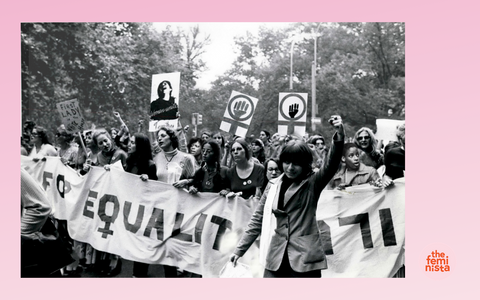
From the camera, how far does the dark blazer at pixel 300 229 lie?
5137 mm

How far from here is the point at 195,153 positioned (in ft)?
30.4

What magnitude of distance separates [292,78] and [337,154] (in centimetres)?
2486

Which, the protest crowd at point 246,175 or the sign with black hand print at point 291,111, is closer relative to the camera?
the protest crowd at point 246,175

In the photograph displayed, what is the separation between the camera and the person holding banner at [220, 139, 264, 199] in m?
7.07

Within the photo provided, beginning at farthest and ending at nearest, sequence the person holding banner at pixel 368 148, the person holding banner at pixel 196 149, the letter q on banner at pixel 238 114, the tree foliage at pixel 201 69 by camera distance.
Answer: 1. the tree foliage at pixel 201 69
2. the letter q on banner at pixel 238 114
3. the person holding banner at pixel 196 149
4. the person holding banner at pixel 368 148

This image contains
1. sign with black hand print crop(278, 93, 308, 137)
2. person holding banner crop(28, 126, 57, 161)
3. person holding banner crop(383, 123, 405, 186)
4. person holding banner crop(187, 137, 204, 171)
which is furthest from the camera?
person holding banner crop(28, 126, 57, 161)

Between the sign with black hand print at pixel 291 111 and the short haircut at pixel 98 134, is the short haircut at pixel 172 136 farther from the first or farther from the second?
the sign with black hand print at pixel 291 111

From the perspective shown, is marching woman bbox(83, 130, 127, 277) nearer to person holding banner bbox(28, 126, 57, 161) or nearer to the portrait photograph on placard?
the portrait photograph on placard

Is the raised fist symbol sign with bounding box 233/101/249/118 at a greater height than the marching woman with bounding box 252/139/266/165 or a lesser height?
greater

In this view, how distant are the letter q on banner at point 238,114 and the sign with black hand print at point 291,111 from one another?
548 mm

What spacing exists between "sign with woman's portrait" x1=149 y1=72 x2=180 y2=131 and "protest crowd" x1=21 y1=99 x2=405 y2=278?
53 cm

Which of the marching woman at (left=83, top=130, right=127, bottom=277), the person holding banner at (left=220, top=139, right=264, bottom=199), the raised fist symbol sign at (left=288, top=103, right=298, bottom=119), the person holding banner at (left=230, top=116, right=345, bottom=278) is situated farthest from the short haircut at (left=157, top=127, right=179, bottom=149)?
the person holding banner at (left=230, top=116, right=345, bottom=278)

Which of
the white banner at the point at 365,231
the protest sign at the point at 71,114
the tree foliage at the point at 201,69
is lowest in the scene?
the white banner at the point at 365,231

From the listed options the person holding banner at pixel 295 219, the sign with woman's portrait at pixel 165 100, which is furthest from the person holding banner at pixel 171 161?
the person holding banner at pixel 295 219
